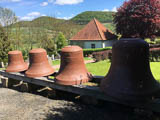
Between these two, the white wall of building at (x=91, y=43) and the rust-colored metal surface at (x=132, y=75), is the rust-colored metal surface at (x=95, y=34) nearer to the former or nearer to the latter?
the white wall of building at (x=91, y=43)

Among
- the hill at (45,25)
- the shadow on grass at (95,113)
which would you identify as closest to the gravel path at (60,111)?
the shadow on grass at (95,113)

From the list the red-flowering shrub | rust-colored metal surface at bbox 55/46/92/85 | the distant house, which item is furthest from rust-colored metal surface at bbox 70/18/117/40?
rust-colored metal surface at bbox 55/46/92/85

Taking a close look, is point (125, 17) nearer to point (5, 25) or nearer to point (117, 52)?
point (5, 25)

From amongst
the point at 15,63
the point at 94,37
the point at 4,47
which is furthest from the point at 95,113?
the point at 94,37

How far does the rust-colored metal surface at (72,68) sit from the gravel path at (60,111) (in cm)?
68

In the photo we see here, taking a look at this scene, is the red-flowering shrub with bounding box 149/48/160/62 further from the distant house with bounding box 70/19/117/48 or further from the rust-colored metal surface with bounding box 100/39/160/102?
the distant house with bounding box 70/19/117/48

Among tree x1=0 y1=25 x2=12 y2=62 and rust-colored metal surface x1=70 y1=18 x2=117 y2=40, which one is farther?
rust-colored metal surface x1=70 y1=18 x2=117 y2=40

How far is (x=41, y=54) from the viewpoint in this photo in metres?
4.97

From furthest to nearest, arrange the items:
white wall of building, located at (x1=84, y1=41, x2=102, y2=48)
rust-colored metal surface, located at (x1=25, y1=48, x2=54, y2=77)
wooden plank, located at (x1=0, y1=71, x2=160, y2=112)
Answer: white wall of building, located at (x1=84, y1=41, x2=102, y2=48), rust-colored metal surface, located at (x1=25, y1=48, x2=54, y2=77), wooden plank, located at (x1=0, y1=71, x2=160, y2=112)

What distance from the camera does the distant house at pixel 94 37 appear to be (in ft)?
69.3

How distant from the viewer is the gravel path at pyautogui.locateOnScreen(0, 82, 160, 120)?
335 cm

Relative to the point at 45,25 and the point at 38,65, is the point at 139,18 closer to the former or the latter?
the point at 45,25

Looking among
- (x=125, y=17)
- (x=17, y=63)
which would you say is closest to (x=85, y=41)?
(x=125, y=17)

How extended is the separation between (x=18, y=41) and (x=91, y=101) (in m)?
15.8
